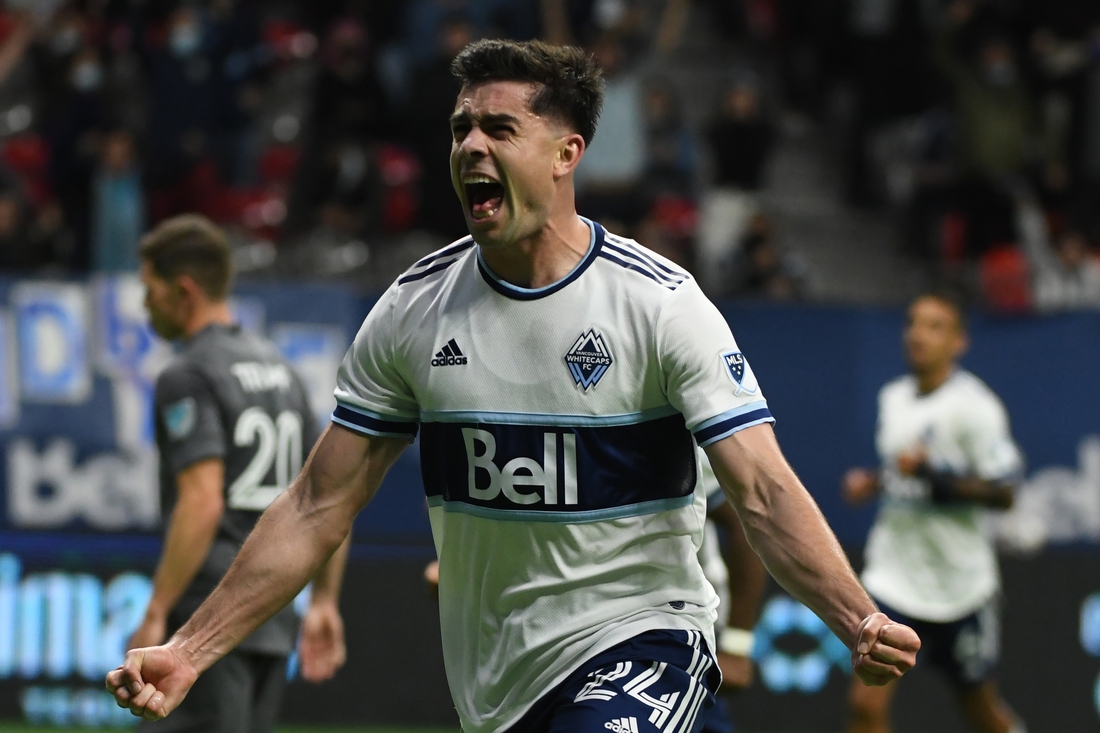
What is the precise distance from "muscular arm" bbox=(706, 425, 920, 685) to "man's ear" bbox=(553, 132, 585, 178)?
A: 809 millimetres

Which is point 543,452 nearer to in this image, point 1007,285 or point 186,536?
point 186,536

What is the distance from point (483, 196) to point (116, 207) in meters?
10.7

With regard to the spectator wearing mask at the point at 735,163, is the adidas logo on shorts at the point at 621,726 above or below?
below

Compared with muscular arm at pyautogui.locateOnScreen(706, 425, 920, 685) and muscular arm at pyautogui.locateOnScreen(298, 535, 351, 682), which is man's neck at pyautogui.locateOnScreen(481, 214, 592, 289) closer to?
muscular arm at pyautogui.locateOnScreen(706, 425, 920, 685)

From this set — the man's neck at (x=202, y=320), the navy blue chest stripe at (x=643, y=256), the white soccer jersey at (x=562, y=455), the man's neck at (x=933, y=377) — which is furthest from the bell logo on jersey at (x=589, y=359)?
the man's neck at (x=933, y=377)

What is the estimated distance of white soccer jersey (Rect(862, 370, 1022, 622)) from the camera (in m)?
8.78

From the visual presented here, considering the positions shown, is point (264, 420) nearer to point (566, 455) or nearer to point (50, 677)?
point (566, 455)

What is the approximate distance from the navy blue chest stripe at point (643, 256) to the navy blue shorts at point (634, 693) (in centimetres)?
90

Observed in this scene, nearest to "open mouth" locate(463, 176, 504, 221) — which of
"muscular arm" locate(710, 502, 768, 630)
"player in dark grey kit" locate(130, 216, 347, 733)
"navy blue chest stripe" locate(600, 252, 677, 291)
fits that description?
"navy blue chest stripe" locate(600, 252, 677, 291)

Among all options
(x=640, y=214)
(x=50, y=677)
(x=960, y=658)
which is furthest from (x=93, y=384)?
(x=960, y=658)

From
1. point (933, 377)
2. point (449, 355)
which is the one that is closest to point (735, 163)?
point (933, 377)

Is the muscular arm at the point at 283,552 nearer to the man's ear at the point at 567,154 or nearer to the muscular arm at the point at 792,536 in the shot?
the man's ear at the point at 567,154

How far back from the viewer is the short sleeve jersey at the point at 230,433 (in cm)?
590

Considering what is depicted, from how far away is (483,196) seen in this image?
425 cm
